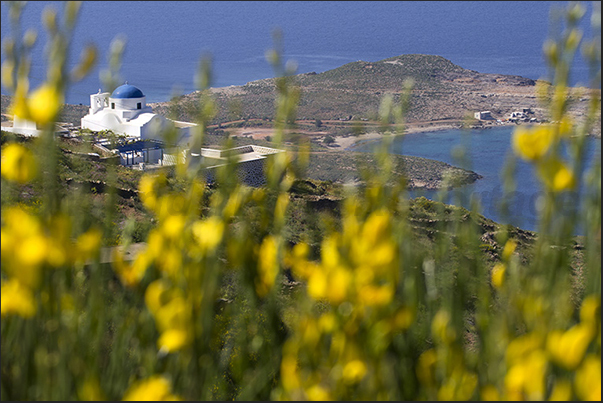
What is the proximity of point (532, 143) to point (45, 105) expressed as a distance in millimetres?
634

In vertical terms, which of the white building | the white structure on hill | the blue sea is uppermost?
the blue sea

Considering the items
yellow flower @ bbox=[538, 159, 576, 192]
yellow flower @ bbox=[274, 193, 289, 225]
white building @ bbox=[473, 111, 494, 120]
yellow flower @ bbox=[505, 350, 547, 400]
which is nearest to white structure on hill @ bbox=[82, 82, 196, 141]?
yellow flower @ bbox=[274, 193, 289, 225]

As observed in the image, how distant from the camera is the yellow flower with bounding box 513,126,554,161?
30.9 inches

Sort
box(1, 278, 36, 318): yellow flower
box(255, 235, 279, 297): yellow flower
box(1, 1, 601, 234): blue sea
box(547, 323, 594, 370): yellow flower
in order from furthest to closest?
box(1, 1, 601, 234): blue sea → box(255, 235, 279, 297): yellow flower → box(1, 278, 36, 318): yellow flower → box(547, 323, 594, 370): yellow flower

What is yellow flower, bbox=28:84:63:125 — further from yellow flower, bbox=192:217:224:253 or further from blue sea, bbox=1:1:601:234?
blue sea, bbox=1:1:601:234

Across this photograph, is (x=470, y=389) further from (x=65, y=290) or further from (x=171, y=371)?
(x=65, y=290)

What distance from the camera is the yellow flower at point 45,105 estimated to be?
714 mm

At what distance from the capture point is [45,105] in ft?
2.34

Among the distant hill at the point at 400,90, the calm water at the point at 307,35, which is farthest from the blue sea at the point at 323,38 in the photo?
the distant hill at the point at 400,90

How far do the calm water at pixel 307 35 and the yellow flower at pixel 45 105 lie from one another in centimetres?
5144

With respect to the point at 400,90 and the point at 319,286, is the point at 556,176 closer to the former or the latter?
the point at 319,286

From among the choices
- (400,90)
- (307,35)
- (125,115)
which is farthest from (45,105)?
(307,35)

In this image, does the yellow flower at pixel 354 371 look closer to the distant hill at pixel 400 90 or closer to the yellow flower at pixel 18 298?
the yellow flower at pixel 18 298

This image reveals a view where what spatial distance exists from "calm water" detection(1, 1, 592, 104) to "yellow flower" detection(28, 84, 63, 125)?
Result: 51440 mm
